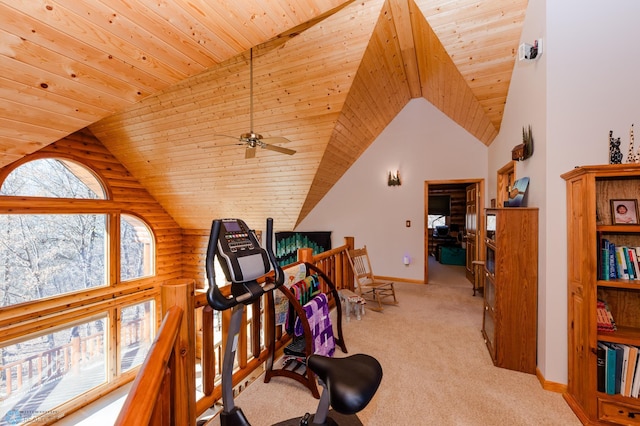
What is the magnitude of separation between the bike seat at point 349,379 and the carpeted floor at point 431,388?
3.21ft

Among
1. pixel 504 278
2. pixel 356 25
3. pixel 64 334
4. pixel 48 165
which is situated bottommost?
pixel 64 334

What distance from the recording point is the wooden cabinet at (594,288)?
5.68 feet

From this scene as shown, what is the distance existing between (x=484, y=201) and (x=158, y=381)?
5.25 metres

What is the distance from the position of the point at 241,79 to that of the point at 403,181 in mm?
3398

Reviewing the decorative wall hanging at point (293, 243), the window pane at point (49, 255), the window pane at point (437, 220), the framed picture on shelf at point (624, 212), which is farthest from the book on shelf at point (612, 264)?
the window pane at point (437, 220)

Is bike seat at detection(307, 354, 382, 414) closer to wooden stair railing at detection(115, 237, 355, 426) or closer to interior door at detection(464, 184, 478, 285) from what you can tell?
wooden stair railing at detection(115, 237, 355, 426)

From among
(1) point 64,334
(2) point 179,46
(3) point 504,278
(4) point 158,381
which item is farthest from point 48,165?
(3) point 504,278

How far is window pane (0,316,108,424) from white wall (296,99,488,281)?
4706 mm

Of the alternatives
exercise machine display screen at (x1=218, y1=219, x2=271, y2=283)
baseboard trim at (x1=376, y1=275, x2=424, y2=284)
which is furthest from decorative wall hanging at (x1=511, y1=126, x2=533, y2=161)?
baseboard trim at (x1=376, y1=275, x2=424, y2=284)

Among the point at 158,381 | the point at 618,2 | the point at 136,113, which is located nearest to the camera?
the point at 158,381

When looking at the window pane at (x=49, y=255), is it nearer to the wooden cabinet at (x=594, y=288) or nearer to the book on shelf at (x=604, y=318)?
the wooden cabinet at (x=594, y=288)

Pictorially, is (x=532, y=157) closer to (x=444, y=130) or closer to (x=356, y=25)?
(x=356, y=25)

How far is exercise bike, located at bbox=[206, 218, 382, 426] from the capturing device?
105 centimetres

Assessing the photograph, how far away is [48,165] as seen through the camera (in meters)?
4.30
